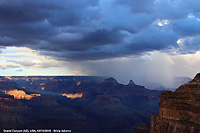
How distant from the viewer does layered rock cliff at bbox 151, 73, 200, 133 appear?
234 feet

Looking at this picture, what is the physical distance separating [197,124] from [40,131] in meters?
160

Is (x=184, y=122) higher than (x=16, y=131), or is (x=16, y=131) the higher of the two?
(x=184, y=122)

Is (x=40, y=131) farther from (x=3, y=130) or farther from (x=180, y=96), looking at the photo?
(x=180, y=96)

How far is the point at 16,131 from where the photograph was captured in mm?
189125

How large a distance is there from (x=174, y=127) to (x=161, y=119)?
7044 mm

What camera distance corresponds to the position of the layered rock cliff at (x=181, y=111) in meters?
71.3

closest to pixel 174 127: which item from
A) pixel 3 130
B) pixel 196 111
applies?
pixel 196 111

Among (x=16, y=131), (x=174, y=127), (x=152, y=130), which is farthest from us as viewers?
(x=16, y=131)

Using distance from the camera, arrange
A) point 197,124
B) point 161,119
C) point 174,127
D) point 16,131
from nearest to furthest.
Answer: point 197,124
point 174,127
point 161,119
point 16,131

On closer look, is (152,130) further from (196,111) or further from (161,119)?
(196,111)

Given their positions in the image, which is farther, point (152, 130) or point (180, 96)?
point (152, 130)

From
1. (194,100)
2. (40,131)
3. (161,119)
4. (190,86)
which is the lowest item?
(40,131)

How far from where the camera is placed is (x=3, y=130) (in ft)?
637

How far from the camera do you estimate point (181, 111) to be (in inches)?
2970
